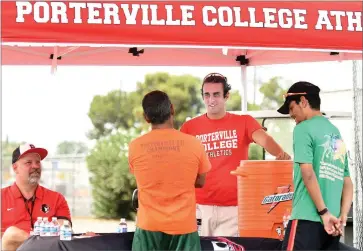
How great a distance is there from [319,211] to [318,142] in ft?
1.28

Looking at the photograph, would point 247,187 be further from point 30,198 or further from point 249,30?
point 30,198

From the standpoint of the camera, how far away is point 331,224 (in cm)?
418

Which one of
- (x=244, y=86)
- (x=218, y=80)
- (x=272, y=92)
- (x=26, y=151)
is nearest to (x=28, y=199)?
(x=26, y=151)

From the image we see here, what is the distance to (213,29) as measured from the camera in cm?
473

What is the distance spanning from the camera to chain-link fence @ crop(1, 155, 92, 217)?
25758 mm

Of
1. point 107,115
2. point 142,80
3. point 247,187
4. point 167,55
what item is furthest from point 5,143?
point 247,187

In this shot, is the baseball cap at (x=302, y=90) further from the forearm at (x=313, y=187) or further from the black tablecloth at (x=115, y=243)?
the black tablecloth at (x=115, y=243)

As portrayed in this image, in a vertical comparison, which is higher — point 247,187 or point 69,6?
point 69,6

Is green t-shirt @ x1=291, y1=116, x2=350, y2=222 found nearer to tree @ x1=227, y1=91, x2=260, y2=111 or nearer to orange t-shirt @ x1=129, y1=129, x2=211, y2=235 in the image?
orange t-shirt @ x1=129, y1=129, x2=211, y2=235

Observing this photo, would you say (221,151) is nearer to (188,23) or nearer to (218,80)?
(218,80)

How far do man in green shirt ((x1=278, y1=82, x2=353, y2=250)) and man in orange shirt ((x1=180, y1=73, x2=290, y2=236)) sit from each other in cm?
107

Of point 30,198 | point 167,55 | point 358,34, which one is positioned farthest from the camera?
point 167,55

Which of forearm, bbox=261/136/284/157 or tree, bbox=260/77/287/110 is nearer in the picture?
forearm, bbox=261/136/284/157

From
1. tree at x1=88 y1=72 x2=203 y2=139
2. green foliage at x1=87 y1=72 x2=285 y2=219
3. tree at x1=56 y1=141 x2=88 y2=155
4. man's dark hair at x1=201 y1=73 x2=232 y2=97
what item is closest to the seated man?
man's dark hair at x1=201 y1=73 x2=232 y2=97
